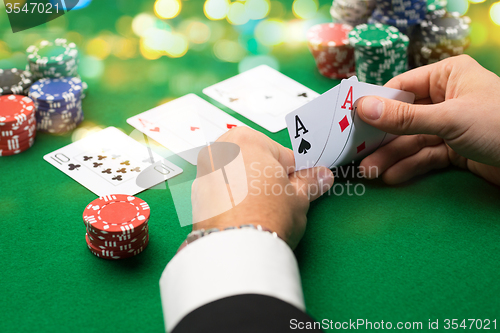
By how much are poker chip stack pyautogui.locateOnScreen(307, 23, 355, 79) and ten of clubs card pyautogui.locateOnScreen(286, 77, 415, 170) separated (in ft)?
2.48

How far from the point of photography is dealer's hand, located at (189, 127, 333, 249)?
147cm

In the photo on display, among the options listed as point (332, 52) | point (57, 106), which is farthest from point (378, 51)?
point (57, 106)

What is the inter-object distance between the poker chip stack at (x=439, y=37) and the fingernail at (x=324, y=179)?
1.33 metres

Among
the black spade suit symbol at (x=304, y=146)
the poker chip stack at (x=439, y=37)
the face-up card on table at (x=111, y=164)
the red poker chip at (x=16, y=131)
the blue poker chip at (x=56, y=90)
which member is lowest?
the face-up card on table at (x=111, y=164)

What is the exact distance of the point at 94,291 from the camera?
5.13 feet

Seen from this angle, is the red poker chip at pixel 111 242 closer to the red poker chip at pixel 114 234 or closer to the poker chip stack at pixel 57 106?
the red poker chip at pixel 114 234

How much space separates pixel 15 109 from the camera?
2.20m

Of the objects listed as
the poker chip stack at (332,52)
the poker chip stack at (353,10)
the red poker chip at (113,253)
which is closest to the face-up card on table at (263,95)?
the poker chip stack at (332,52)

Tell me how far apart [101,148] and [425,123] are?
4.37 ft

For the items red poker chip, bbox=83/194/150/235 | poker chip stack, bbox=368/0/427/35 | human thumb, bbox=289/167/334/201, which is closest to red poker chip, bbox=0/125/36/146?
red poker chip, bbox=83/194/150/235

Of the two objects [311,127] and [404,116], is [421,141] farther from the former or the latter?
[311,127]

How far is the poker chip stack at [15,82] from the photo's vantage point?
240 centimetres

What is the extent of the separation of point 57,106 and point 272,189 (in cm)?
122

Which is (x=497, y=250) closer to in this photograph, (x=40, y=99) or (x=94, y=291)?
(x=94, y=291)
